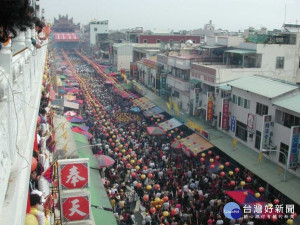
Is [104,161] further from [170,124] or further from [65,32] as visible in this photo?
[65,32]

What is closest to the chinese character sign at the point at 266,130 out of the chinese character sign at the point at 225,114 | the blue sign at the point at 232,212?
the chinese character sign at the point at 225,114

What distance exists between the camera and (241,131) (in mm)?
21047

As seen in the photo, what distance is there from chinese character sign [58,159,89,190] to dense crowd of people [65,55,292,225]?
5.67 metres

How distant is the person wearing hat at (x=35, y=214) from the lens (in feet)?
15.9

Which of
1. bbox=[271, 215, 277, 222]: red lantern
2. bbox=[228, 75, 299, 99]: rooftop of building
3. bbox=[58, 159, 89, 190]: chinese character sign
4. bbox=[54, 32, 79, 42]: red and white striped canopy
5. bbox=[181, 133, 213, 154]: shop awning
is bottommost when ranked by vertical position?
bbox=[271, 215, 277, 222]: red lantern

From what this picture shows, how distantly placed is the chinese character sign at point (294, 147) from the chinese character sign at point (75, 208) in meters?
10.2

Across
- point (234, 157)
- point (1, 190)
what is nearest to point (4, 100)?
point (1, 190)

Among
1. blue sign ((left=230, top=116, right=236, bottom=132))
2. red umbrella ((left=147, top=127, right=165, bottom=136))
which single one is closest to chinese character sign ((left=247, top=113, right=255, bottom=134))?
blue sign ((left=230, top=116, right=236, bottom=132))

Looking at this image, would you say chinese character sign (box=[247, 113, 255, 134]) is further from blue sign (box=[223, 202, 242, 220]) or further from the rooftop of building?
blue sign (box=[223, 202, 242, 220])

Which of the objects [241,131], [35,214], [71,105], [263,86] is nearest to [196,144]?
[241,131]

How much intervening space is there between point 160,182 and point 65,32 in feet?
349

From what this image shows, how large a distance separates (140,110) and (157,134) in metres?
A: 8.54

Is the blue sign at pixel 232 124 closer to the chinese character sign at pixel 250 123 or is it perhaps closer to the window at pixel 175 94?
the chinese character sign at pixel 250 123

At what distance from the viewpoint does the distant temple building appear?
109 meters
